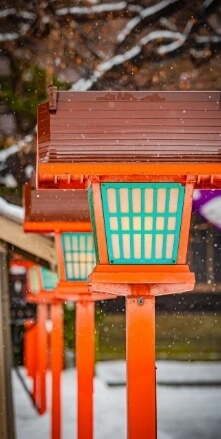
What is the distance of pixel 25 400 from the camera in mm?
13672

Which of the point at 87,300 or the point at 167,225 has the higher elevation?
the point at 167,225

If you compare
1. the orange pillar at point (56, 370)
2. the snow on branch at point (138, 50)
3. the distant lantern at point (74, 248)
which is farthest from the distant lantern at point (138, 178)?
the snow on branch at point (138, 50)

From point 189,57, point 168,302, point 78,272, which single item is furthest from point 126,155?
point 168,302

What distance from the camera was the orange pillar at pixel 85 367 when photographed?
559 cm

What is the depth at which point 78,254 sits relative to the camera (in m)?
5.38

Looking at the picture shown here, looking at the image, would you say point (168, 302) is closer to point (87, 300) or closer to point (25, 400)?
point (25, 400)

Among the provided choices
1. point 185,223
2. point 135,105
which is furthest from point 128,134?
point 185,223

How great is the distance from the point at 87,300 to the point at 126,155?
245cm

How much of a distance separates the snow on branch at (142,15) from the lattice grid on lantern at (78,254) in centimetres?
607

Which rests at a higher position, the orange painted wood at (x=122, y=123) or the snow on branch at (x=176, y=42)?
the snow on branch at (x=176, y=42)

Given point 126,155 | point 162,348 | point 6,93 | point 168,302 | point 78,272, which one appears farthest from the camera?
point 162,348

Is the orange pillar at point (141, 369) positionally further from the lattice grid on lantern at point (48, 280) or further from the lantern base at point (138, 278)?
the lattice grid on lantern at point (48, 280)

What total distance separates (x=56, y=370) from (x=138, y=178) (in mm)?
5180

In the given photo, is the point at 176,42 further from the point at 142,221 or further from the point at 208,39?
the point at 142,221
